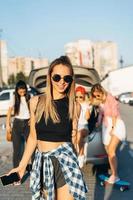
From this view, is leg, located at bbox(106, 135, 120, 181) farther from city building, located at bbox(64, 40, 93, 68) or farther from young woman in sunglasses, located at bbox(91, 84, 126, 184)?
city building, located at bbox(64, 40, 93, 68)

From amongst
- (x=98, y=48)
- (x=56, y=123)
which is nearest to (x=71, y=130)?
(x=56, y=123)

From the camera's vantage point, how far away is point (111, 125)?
24.8 ft

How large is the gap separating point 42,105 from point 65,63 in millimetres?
368

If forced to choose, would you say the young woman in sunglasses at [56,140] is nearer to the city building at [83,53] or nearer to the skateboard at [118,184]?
the skateboard at [118,184]

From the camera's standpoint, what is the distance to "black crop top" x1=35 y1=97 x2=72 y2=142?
3.65 meters

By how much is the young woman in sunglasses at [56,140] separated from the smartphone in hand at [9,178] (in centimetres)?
8

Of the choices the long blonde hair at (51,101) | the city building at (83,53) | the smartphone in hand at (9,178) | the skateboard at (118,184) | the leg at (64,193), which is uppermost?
the city building at (83,53)

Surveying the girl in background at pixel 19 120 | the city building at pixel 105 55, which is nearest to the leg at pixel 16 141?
the girl in background at pixel 19 120

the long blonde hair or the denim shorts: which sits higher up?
the long blonde hair

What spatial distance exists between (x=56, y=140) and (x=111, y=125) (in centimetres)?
397

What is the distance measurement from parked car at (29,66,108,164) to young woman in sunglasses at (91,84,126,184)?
598mm

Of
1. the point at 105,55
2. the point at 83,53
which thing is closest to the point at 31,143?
the point at 83,53

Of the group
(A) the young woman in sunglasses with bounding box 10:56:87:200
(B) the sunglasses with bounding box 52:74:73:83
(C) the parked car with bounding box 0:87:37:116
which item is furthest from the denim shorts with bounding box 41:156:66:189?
(C) the parked car with bounding box 0:87:37:116

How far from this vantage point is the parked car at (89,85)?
8.27 metres
